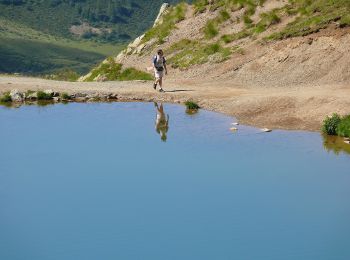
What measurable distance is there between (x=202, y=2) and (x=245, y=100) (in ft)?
65.1

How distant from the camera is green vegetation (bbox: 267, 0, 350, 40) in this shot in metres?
39.8

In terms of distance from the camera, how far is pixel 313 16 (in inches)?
1662

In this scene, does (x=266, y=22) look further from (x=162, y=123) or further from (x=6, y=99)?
(x=6, y=99)

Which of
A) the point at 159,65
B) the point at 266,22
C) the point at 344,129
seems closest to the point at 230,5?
the point at 266,22

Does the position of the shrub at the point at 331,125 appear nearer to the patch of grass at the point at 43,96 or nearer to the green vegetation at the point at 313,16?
the green vegetation at the point at 313,16

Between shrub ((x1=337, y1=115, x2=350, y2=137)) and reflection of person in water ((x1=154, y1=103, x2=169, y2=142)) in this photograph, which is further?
reflection of person in water ((x1=154, y1=103, x2=169, y2=142))

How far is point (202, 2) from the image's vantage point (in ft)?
168

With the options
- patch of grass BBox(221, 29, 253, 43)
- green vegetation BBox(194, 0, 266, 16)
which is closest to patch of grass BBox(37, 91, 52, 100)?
patch of grass BBox(221, 29, 253, 43)

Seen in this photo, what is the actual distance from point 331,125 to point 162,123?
706 centimetres

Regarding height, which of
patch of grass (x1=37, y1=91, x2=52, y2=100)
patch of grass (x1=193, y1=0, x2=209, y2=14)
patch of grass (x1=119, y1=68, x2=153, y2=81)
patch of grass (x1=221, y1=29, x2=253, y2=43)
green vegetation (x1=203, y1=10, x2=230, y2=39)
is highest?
patch of grass (x1=193, y1=0, x2=209, y2=14)

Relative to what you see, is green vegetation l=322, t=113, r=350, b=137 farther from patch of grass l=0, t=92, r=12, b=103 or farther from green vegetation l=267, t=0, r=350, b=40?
patch of grass l=0, t=92, r=12, b=103

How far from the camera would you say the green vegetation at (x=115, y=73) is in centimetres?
4425

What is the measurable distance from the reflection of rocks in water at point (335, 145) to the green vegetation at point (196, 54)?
14.9 meters

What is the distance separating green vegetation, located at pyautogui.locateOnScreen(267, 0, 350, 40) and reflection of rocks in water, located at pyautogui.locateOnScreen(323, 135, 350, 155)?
43.5 ft
